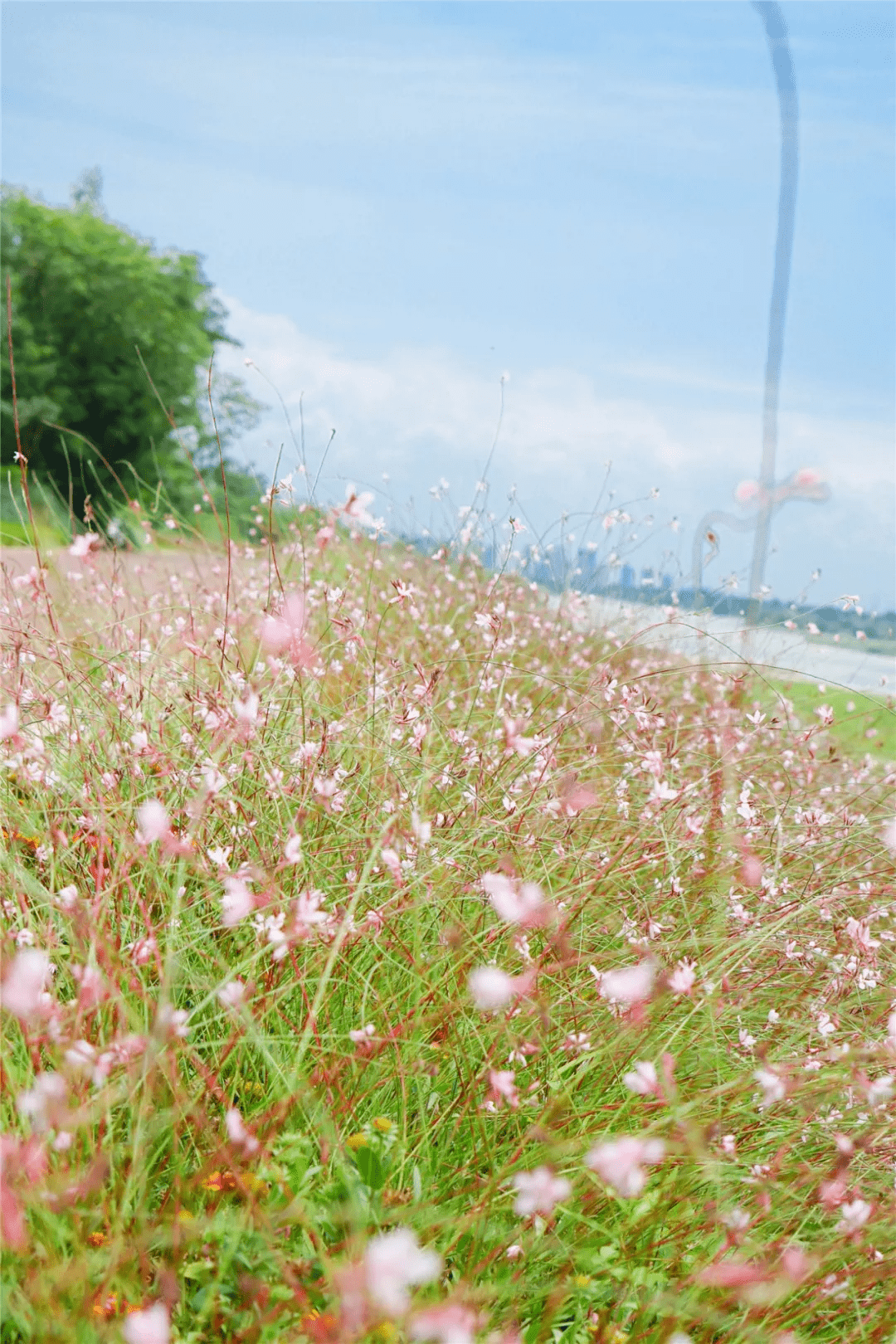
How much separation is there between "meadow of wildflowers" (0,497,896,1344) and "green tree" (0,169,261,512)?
1575 centimetres

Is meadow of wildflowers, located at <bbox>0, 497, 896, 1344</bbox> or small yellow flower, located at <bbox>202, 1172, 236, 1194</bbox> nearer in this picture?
meadow of wildflowers, located at <bbox>0, 497, 896, 1344</bbox>

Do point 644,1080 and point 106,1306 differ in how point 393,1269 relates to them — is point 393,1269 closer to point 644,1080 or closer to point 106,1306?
point 644,1080

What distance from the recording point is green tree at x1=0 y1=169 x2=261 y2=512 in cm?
1773

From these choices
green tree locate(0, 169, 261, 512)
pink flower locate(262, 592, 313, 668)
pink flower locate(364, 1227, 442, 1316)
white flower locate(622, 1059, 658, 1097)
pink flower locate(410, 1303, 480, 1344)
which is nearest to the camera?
pink flower locate(364, 1227, 442, 1316)

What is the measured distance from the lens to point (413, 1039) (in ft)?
6.56

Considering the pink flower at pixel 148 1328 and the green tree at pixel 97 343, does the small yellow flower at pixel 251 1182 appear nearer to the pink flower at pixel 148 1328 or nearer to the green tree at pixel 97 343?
the pink flower at pixel 148 1328

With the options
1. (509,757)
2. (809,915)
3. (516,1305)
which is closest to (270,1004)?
(516,1305)

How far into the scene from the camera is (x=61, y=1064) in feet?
5.21

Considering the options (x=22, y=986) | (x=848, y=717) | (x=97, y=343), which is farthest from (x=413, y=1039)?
(x=97, y=343)

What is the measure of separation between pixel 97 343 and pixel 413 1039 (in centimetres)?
1873

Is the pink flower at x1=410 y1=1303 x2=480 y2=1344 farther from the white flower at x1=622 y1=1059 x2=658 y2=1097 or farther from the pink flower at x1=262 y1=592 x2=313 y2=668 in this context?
the pink flower at x1=262 y1=592 x2=313 y2=668

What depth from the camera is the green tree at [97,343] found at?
58.2 ft

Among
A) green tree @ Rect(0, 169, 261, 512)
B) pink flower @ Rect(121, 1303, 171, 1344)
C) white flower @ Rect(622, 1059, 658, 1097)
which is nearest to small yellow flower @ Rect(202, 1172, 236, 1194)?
pink flower @ Rect(121, 1303, 171, 1344)

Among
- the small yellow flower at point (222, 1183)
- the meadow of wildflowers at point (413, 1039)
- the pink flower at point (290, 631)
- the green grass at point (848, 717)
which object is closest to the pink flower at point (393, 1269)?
the meadow of wildflowers at point (413, 1039)
